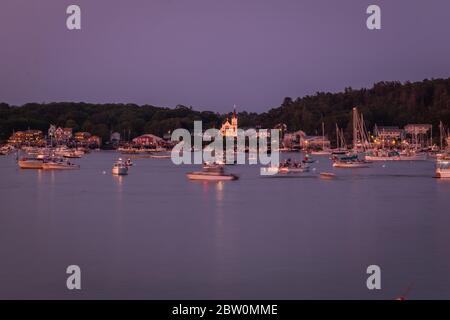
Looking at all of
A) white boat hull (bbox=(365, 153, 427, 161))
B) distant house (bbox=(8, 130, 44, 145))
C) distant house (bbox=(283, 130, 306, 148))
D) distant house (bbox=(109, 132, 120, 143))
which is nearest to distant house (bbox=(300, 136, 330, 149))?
distant house (bbox=(283, 130, 306, 148))

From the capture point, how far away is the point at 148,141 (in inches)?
4980

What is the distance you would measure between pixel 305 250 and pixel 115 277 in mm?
5150

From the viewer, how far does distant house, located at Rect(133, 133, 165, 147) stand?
125450 mm

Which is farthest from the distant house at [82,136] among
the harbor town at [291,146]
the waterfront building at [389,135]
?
the waterfront building at [389,135]

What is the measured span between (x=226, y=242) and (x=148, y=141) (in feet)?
355

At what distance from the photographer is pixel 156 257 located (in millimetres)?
16688

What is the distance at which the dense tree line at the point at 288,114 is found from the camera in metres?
117

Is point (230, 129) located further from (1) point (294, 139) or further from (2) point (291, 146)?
(2) point (291, 146)

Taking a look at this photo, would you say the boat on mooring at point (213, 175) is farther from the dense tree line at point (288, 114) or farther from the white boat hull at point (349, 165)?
the dense tree line at point (288, 114)

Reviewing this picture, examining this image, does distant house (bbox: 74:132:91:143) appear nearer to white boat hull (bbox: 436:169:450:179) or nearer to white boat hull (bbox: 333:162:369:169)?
white boat hull (bbox: 333:162:369:169)

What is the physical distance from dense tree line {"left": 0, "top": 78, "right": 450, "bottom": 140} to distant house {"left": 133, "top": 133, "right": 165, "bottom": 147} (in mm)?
5045

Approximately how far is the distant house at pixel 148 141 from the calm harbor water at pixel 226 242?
89076mm

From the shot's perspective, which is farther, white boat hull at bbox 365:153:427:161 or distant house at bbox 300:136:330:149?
distant house at bbox 300:136:330:149

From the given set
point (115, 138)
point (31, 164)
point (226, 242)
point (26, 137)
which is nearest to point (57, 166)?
point (31, 164)
